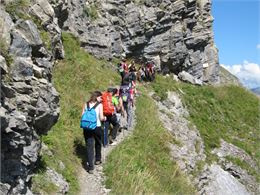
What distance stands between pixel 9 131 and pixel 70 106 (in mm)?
9670

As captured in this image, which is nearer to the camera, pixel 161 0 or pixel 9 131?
pixel 9 131

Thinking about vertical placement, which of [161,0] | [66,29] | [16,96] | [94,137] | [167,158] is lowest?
[167,158]

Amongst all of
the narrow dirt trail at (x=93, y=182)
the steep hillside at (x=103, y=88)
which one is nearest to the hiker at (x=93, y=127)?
the narrow dirt trail at (x=93, y=182)

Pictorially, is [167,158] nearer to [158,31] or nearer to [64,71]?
[64,71]

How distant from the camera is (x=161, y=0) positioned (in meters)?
38.3

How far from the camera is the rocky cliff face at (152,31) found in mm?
32938

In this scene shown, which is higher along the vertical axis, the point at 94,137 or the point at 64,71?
the point at 64,71

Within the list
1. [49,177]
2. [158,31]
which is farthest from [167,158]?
[158,31]

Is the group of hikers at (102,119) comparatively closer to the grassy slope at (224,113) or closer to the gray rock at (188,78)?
the grassy slope at (224,113)

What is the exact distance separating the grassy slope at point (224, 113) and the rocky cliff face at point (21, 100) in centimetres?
1561

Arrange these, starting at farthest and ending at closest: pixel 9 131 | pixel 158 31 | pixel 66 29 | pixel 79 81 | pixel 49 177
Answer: pixel 158 31, pixel 66 29, pixel 79 81, pixel 49 177, pixel 9 131

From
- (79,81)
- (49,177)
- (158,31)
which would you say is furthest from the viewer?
(158,31)

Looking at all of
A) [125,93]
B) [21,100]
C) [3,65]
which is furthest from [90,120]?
[125,93]

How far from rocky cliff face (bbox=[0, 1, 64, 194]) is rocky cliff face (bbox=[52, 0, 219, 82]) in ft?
59.3
